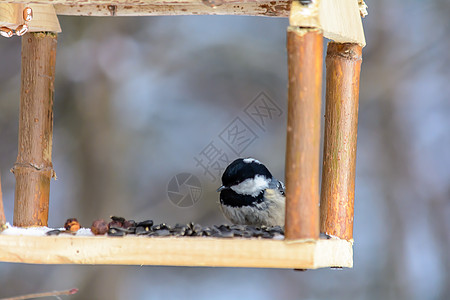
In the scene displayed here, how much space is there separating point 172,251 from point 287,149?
434mm

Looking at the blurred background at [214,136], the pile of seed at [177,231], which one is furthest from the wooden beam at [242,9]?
the blurred background at [214,136]

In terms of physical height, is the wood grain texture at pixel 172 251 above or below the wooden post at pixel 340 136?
below

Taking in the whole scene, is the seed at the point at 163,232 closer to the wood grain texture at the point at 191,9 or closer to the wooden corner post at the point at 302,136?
the wooden corner post at the point at 302,136

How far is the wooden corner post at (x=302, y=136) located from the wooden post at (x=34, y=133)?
118cm

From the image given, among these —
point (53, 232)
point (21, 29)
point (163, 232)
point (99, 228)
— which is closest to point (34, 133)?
point (21, 29)

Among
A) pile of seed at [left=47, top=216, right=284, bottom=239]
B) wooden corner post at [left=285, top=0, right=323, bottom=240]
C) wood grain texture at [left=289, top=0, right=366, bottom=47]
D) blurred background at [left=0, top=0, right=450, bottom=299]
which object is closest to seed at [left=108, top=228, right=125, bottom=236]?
pile of seed at [left=47, top=216, right=284, bottom=239]

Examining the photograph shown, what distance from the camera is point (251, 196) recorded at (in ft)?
9.00

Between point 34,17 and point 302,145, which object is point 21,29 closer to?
point 34,17

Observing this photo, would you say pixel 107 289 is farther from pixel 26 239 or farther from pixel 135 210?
pixel 26 239

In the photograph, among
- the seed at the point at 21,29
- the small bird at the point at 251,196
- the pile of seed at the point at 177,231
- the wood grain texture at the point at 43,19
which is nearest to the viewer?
the pile of seed at the point at 177,231

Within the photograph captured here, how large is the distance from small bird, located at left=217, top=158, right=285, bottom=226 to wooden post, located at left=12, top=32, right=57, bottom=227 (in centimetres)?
73

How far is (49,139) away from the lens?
267 cm

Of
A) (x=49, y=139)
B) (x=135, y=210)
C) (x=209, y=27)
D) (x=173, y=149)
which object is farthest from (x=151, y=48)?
(x=49, y=139)

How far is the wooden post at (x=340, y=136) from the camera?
239 centimetres
